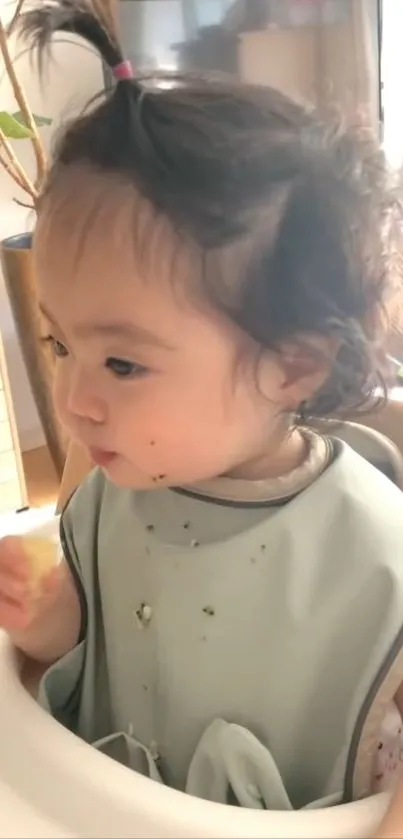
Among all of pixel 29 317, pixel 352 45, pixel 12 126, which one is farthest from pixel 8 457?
pixel 352 45

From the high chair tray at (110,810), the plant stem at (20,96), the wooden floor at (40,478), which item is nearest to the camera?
the high chair tray at (110,810)

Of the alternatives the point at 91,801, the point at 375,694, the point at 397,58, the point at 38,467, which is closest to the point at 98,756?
the point at 91,801

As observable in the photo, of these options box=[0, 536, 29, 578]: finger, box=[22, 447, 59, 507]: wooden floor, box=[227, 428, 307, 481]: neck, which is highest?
box=[227, 428, 307, 481]: neck

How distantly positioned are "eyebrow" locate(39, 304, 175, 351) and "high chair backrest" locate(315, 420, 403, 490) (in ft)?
0.68

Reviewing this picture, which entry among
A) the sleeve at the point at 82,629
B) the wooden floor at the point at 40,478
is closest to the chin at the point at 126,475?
the sleeve at the point at 82,629

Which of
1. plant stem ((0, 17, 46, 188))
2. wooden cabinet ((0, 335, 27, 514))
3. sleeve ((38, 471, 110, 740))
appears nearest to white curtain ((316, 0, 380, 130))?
plant stem ((0, 17, 46, 188))

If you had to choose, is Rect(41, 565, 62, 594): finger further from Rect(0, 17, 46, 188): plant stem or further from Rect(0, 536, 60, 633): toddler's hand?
Rect(0, 17, 46, 188): plant stem

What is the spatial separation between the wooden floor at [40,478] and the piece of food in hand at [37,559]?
0.98 meters

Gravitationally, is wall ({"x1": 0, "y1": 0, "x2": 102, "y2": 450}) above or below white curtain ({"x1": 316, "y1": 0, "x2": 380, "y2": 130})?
below

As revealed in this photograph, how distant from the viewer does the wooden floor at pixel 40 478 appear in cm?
171

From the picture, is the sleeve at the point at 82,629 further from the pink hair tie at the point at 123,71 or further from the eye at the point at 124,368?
the pink hair tie at the point at 123,71

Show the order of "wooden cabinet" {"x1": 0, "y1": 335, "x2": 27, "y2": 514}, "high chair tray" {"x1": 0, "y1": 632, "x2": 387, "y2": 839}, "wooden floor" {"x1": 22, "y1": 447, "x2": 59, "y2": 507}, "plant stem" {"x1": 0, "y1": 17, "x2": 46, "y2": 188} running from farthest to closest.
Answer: "wooden floor" {"x1": 22, "y1": 447, "x2": 59, "y2": 507}, "wooden cabinet" {"x1": 0, "y1": 335, "x2": 27, "y2": 514}, "plant stem" {"x1": 0, "y1": 17, "x2": 46, "y2": 188}, "high chair tray" {"x1": 0, "y1": 632, "x2": 387, "y2": 839}

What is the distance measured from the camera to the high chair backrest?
712 mm

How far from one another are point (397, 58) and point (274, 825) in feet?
4.03
